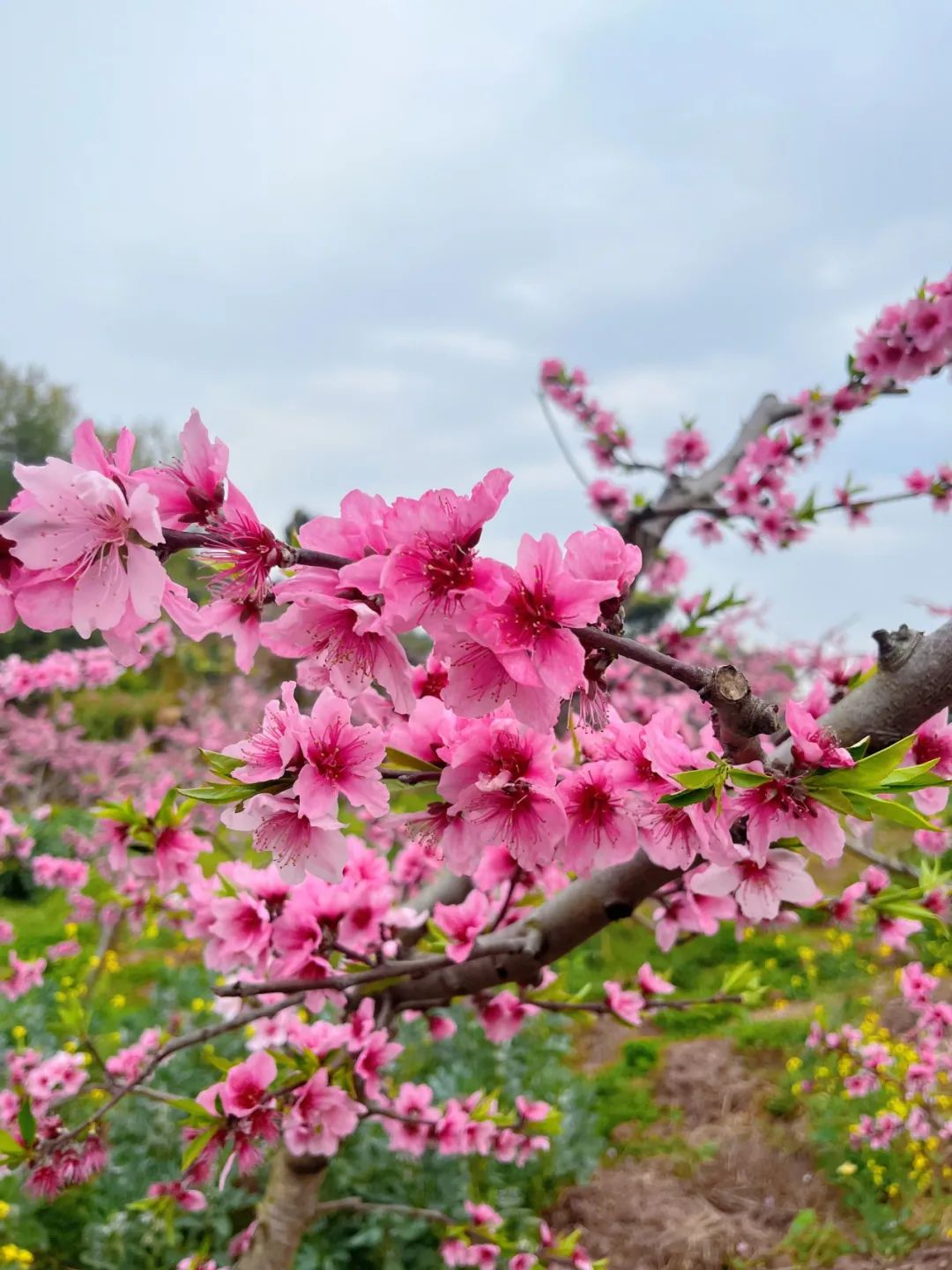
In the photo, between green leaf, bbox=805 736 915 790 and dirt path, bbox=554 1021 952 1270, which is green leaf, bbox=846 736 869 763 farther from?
dirt path, bbox=554 1021 952 1270

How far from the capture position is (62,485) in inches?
31.2

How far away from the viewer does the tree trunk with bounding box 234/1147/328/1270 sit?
6.85ft

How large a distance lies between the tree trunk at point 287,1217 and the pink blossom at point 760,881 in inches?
61.4

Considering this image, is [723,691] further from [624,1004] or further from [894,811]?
[624,1004]

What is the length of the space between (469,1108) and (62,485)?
261 centimetres

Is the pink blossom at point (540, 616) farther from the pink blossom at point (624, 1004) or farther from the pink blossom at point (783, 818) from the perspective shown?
the pink blossom at point (624, 1004)

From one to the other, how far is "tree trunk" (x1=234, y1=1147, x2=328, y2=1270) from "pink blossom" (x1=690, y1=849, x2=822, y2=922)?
61.4 inches

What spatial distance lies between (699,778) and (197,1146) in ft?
4.36

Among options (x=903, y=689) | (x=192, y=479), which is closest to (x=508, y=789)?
(x=192, y=479)

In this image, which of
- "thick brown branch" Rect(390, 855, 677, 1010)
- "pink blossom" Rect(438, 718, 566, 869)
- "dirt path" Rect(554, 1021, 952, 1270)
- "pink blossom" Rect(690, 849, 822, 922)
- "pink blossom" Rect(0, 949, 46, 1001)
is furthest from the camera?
"pink blossom" Rect(0, 949, 46, 1001)

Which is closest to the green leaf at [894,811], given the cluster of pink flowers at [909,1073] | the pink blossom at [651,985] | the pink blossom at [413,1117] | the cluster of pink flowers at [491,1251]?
the pink blossom at [651,985]

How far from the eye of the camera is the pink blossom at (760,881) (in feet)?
3.67

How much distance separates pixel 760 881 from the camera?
3.76 ft

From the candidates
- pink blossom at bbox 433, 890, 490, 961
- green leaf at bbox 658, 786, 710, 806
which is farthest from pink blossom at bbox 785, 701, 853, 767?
pink blossom at bbox 433, 890, 490, 961
